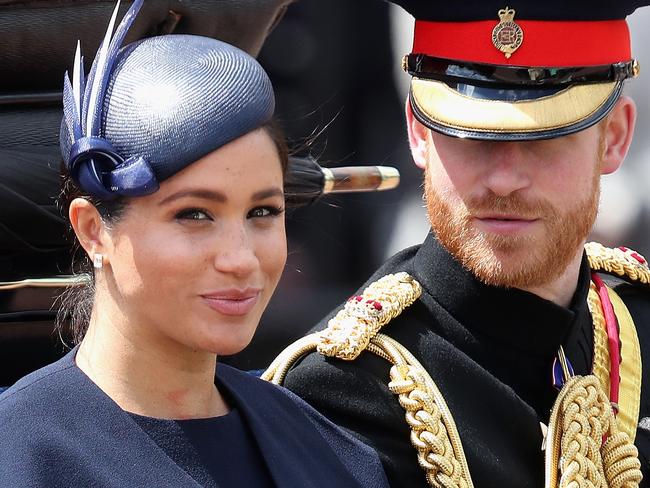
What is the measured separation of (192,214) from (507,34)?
0.84m

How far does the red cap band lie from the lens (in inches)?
99.2

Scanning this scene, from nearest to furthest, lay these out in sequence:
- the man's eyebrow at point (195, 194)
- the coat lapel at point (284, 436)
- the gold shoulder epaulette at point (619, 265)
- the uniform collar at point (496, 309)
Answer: the man's eyebrow at point (195, 194) < the coat lapel at point (284, 436) < the uniform collar at point (496, 309) < the gold shoulder epaulette at point (619, 265)

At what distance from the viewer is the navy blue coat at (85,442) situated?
73.0 inches

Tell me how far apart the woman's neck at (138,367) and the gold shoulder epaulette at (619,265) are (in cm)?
126

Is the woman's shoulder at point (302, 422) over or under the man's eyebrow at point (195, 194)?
under

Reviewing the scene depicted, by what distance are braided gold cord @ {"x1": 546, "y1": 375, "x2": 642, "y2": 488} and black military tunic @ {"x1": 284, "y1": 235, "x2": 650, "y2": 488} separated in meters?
0.05

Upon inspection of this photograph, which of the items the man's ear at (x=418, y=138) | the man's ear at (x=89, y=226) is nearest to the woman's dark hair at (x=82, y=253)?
the man's ear at (x=89, y=226)

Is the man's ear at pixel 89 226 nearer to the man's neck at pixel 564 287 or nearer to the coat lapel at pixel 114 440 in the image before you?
the coat lapel at pixel 114 440

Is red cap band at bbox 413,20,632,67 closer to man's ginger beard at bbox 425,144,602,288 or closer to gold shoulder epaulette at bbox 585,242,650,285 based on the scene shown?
man's ginger beard at bbox 425,144,602,288

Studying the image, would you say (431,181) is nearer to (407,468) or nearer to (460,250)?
(460,250)

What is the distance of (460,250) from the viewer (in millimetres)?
2525

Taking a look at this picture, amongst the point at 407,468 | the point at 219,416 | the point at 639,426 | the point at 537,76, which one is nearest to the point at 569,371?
the point at 639,426

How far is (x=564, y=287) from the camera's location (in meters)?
2.71

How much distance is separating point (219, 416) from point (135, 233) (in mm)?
354
